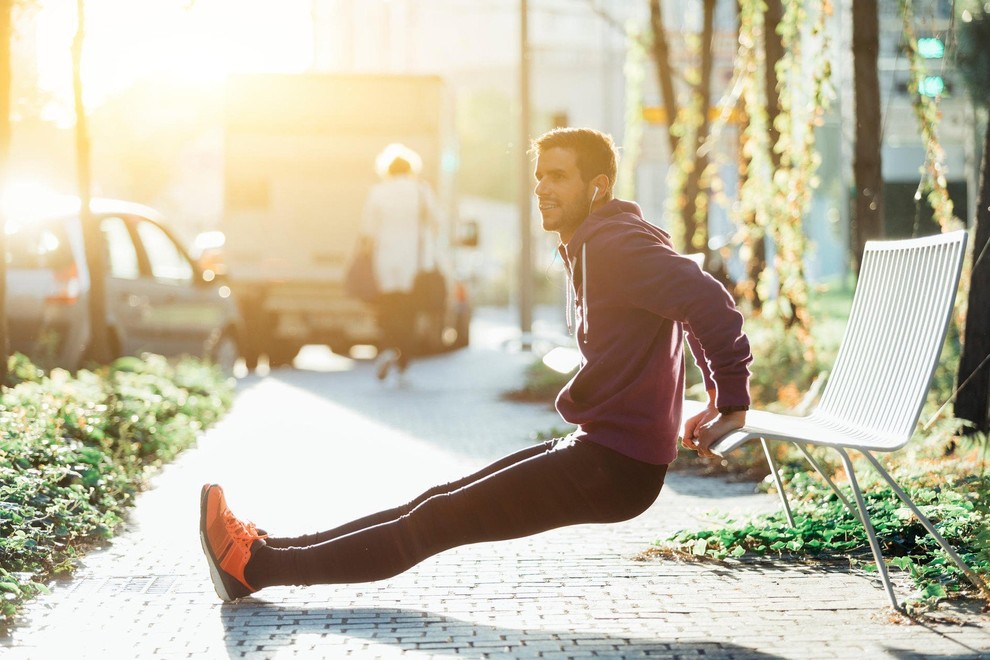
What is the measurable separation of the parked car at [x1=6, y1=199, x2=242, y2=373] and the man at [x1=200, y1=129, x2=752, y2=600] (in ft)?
23.5

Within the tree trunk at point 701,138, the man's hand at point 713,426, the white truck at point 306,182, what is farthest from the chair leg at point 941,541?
the white truck at point 306,182

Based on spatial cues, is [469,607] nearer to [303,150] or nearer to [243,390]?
[243,390]

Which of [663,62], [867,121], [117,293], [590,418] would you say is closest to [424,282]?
[117,293]

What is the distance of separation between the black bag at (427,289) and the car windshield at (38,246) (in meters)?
3.70

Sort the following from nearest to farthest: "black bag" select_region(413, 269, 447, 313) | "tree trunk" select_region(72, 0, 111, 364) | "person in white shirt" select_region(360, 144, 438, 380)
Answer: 1. "tree trunk" select_region(72, 0, 111, 364)
2. "person in white shirt" select_region(360, 144, 438, 380)
3. "black bag" select_region(413, 269, 447, 313)

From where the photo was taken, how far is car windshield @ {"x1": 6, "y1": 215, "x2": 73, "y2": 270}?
1203 centimetres

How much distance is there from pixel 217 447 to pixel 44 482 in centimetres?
355

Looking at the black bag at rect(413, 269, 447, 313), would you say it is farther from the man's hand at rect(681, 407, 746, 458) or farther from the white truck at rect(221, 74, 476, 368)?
the man's hand at rect(681, 407, 746, 458)

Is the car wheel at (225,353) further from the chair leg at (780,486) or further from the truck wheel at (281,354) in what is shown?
the chair leg at (780,486)

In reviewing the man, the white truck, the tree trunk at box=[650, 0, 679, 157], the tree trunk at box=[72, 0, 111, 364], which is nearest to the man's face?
the man

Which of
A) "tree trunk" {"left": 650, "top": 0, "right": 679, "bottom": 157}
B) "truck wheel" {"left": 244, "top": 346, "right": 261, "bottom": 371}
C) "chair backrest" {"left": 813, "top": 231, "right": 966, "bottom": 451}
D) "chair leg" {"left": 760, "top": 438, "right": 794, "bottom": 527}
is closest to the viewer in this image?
"chair backrest" {"left": 813, "top": 231, "right": 966, "bottom": 451}

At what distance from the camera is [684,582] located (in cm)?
559

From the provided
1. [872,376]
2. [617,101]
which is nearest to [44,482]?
[872,376]

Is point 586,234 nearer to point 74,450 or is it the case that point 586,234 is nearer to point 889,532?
point 889,532
